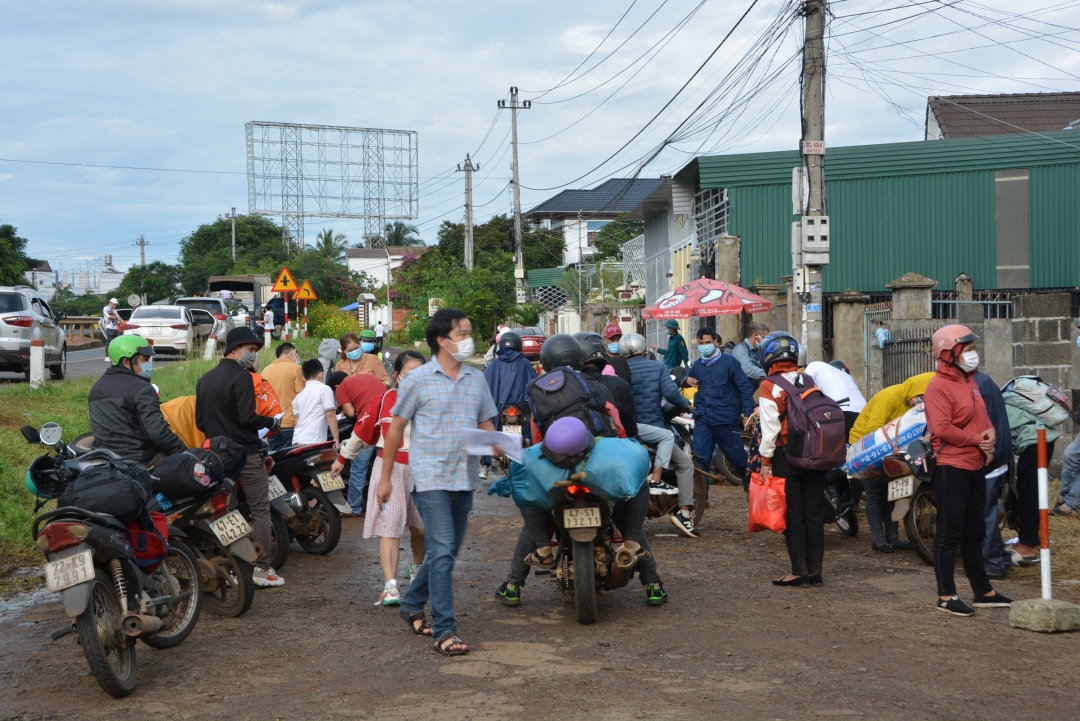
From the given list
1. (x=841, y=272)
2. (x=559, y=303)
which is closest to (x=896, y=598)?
(x=841, y=272)

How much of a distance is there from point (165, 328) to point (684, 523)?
2227cm

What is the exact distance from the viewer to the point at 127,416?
6.80m

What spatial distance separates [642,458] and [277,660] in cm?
239

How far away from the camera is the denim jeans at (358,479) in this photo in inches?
434

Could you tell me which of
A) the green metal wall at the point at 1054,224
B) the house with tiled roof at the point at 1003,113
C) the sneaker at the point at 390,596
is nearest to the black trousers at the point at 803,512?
the sneaker at the point at 390,596

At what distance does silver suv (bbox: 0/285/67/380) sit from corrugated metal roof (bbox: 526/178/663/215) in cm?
6561

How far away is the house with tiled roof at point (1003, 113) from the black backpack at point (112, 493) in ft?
124

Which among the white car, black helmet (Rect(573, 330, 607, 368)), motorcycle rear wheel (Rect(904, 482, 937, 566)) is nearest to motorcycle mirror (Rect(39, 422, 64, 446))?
black helmet (Rect(573, 330, 607, 368))

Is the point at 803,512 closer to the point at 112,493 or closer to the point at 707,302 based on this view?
the point at 112,493

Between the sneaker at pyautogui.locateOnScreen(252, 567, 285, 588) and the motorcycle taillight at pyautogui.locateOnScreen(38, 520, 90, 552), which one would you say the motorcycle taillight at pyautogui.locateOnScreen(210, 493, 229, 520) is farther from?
the motorcycle taillight at pyautogui.locateOnScreen(38, 520, 90, 552)

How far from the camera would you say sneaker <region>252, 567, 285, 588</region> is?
805 centimetres

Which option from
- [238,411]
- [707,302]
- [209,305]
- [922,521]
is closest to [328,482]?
[238,411]

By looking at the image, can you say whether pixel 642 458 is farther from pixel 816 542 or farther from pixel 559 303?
pixel 559 303

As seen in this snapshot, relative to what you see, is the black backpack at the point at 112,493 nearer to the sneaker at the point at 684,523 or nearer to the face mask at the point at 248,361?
the face mask at the point at 248,361
